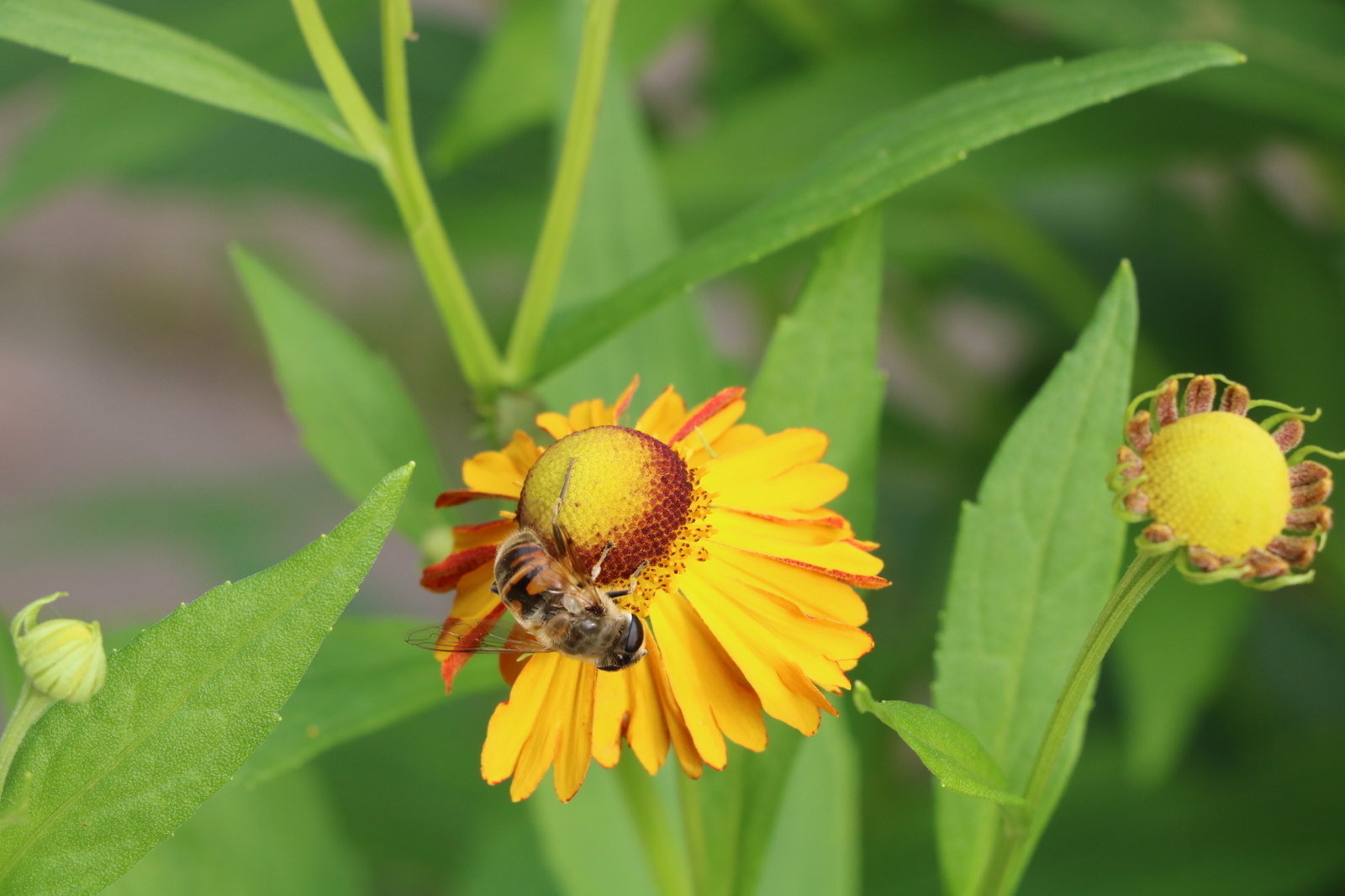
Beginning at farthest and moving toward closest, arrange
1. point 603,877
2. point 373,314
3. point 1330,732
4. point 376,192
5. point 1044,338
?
point 373,314 → point 1044,338 → point 376,192 → point 1330,732 → point 603,877

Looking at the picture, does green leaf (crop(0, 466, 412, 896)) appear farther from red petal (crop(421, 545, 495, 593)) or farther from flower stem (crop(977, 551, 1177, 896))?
flower stem (crop(977, 551, 1177, 896))

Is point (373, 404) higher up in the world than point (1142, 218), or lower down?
lower down

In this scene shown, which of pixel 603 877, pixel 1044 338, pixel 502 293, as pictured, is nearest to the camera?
pixel 603 877

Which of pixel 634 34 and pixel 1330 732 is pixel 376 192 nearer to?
pixel 634 34

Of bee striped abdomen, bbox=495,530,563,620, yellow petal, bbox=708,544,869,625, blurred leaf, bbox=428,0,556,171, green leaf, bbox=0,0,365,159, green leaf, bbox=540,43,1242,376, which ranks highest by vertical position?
blurred leaf, bbox=428,0,556,171

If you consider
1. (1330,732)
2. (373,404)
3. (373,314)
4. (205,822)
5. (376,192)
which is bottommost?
(205,822)

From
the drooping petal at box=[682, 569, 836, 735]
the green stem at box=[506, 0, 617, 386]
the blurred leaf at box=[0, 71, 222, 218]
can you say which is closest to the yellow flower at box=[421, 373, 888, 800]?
the drooping petal at box=[682, 569, 836, 735]

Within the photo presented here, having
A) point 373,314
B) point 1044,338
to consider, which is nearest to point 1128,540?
point 1044,338

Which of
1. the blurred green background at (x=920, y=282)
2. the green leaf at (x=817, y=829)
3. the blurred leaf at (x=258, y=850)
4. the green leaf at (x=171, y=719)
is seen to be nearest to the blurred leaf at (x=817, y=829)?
the green leaf at (x=817, y=829)
